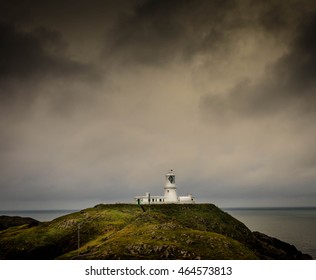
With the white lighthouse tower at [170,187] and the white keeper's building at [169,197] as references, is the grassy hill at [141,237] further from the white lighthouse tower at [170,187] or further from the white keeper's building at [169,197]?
the white lighthouse tower at [170,187]

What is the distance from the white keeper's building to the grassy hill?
3.38 metres

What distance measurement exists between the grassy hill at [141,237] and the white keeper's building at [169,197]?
3.38 meters

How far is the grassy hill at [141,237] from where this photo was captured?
4250 cm

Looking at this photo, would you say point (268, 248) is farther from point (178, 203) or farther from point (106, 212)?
point (106, 212)

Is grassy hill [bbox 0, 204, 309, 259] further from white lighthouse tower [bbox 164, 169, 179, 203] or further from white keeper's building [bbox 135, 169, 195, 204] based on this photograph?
white lighthouse tower [bbox 164, 169, 179, 203]

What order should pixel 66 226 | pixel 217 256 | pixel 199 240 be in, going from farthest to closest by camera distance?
1. pixel 66 226
2. pixel 199 240
3. pixel 217 256

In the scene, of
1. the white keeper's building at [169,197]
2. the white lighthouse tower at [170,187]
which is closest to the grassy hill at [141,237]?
the white keeper's building at [169,197]

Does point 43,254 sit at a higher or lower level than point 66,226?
lower

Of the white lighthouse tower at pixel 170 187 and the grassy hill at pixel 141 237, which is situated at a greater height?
the white lighthouse tower at pixel 170 187
